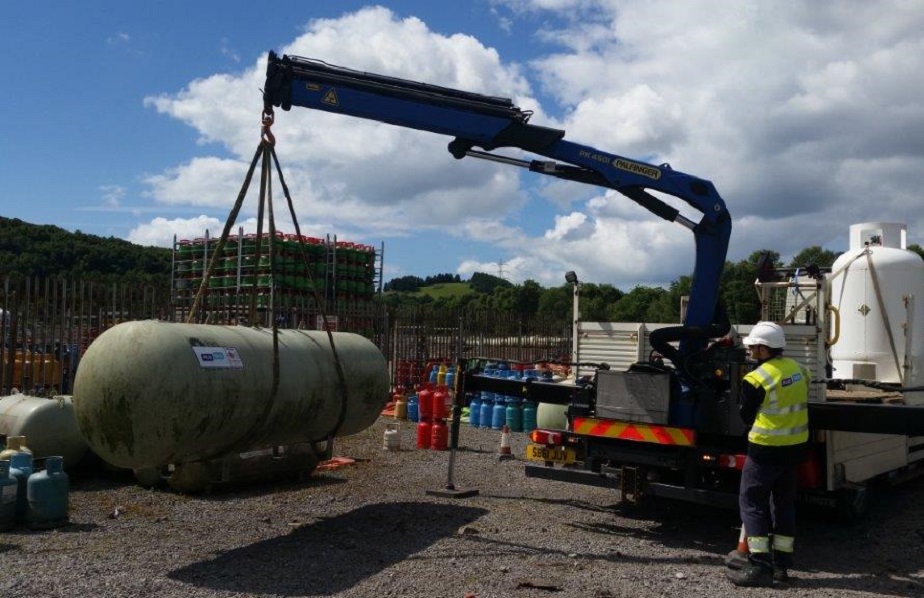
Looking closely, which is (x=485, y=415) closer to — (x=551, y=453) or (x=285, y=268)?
(x=551, y=453)

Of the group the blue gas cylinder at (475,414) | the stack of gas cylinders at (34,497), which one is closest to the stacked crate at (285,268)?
the blue gas cylinder at (475,414)

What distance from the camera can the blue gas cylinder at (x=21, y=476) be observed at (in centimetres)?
753

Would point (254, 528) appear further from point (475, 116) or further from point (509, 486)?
point (475, 116)

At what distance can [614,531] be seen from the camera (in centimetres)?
794

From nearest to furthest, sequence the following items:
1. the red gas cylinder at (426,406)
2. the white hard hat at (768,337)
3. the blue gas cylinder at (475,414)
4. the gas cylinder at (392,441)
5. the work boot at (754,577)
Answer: the work boot at (754,577) → the white hard hat at (768,337) → the gas cylinder at (392,441) → the red gas cylinder at (426,406) → the blue gas cylinder at (475,414)

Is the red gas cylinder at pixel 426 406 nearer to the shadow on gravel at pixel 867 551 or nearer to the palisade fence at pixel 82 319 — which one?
the palisade fence at pixel 82 319

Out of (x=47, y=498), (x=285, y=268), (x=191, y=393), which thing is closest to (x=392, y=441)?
(x=47, y=498)

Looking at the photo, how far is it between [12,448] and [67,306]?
4948mm

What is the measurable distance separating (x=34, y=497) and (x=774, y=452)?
6.53 meters

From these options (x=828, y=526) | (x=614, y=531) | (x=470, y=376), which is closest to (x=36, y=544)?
(x=470, y=376)

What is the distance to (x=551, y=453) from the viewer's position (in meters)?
8.38

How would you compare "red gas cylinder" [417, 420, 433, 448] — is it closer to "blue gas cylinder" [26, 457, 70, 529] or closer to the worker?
"blue gas cylinder" [26, 457, 70, 529]

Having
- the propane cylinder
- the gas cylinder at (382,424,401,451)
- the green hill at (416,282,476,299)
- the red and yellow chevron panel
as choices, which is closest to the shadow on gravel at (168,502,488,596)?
the red and yellow chevron panel

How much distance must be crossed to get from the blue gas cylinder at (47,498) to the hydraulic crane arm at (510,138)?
13.2 ft
